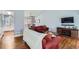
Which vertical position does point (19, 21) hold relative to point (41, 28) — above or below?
above

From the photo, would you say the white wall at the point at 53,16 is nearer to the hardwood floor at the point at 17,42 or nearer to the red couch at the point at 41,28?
the red couch at the point at 41,28

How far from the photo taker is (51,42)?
6.70ft

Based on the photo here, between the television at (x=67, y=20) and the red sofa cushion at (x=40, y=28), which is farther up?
the television at (x=67, y=20)

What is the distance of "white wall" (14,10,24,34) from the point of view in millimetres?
2014

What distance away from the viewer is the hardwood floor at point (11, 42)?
200cm

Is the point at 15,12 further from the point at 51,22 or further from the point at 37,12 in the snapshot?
the point at 51,22

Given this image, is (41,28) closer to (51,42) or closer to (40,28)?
(40,28)

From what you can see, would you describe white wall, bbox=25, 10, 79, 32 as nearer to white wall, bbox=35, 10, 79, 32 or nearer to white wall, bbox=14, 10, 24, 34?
white wall, bbox=35, 10, 79, 32

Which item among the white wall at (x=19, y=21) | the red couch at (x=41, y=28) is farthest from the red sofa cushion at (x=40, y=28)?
the white wall at (x=19, y=21)

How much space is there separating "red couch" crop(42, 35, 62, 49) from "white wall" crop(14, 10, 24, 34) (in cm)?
47

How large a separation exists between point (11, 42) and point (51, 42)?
72 cm

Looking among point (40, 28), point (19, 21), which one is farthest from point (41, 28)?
point (19, 21)

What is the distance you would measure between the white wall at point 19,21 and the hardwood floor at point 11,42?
4.7 inches
